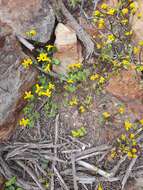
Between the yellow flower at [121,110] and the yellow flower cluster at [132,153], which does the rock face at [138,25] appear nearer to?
the yellow flower at [121,110]

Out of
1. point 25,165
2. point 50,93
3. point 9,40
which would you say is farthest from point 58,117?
point 9,40

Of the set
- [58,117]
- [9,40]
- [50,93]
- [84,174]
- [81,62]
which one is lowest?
[84,174]

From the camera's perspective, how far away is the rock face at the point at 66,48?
3.52 meters

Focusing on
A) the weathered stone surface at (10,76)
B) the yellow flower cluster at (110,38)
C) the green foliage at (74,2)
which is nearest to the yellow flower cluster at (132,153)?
the yellow flower cluster at (110,38)

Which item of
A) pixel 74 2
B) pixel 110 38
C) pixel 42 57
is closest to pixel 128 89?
pixel 110 38

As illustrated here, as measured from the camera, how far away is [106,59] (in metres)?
3.57

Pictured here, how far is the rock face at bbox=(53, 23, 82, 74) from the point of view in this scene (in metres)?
3.52

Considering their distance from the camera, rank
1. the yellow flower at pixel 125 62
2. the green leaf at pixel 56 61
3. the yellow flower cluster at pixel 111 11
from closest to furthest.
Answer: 1. the yellow flower cluster at pixel 111 11
2. the yellow flower at pixel 125 62
3. the green leaf at pixel 56 61

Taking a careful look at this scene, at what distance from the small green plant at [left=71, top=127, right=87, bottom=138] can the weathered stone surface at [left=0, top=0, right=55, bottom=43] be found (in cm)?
96

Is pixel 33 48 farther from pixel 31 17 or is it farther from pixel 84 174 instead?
pixel 84 174

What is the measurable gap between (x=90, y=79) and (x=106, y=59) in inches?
10.2

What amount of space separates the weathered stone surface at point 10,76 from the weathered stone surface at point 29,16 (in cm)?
9

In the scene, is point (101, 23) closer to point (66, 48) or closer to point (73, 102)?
point (66, 48)

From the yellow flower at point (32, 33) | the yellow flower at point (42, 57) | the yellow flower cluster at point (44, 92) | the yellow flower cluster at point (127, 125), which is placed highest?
the yellow flower at point (32, 33)
